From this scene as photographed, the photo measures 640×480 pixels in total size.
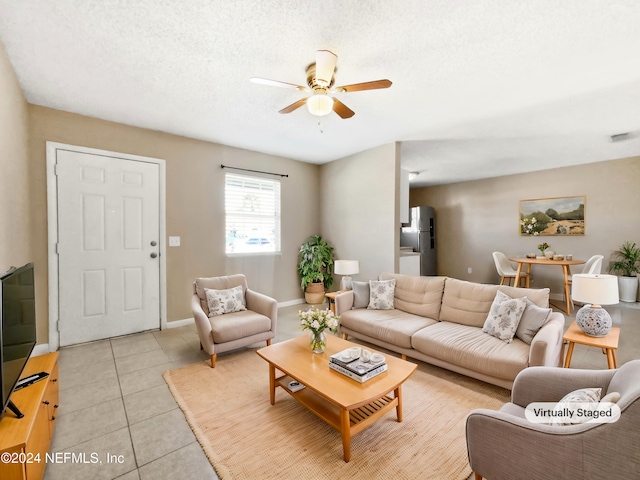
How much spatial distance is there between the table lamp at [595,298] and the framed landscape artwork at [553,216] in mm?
4221

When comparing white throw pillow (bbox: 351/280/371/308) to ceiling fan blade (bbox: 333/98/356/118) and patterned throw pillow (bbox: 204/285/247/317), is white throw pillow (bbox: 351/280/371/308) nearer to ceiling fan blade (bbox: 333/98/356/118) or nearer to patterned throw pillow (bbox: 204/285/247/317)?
patterned throw pillow (bbox: 204/285/247/317)

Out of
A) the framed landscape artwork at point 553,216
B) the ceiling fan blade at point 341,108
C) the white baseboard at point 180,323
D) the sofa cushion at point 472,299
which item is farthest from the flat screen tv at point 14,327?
the framed landscape artwork at point 553,216

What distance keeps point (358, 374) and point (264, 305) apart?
1.69 m

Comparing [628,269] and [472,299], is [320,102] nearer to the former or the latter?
[472,299]

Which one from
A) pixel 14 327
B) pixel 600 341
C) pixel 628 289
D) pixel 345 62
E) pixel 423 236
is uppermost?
pixel 345 62

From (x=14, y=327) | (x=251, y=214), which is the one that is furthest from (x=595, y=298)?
(x=251, y=214)

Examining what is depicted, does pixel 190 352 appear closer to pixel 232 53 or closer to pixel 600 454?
pixel 232 53

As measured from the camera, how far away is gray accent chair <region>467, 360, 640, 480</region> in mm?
929

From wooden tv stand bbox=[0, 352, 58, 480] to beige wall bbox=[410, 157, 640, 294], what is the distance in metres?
7.56

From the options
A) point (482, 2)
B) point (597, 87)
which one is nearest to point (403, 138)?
point (597, 87)

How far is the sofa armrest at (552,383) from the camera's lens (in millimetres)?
1341

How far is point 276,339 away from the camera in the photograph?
3438 mm

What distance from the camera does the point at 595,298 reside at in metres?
2.22

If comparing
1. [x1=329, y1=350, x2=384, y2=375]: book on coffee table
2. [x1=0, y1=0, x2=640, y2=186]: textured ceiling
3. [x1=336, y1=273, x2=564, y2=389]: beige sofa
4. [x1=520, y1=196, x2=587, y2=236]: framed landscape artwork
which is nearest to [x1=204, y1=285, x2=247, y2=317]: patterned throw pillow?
[x1=336, y1=273, x2=564, y2=389]: beige sofa
